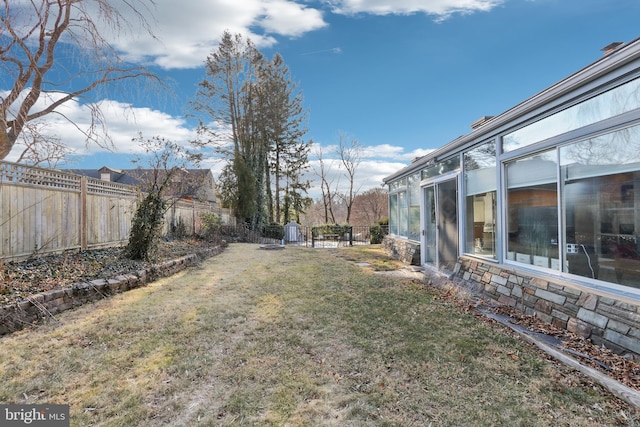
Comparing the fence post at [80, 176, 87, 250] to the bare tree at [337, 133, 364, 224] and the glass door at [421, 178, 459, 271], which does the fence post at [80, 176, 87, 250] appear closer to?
the glass door at [421, 178, 459, 271]

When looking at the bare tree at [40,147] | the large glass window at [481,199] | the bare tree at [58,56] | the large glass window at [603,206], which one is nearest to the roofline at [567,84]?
the large glass window at [481,199]

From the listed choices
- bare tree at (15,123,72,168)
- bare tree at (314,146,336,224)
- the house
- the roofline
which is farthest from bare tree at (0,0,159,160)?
bare tree at (314,146,336,224)

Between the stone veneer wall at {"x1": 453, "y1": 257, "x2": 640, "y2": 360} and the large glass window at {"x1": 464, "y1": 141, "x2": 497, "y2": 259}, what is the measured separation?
0.49 metres

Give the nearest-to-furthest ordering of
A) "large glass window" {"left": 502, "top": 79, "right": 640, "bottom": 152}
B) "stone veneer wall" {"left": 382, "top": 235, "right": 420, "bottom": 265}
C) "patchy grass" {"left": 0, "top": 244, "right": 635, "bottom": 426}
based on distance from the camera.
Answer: "patchy grass" {"left": 0, "top": 244, "right": 635, "bottom": 426}
"large glass window" {"left": 502, "top": 79, "right": 640, "bottom": 152}
"stone veneer wall" {"left": 382, "top": 235, "right": 420, "bottom": 265}

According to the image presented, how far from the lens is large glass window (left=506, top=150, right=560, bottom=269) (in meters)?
3.85

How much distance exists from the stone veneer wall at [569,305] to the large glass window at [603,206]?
27 centimetres

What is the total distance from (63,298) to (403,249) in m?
7.76

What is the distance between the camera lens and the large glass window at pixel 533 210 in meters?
3.85

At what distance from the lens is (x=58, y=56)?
14.1 feet

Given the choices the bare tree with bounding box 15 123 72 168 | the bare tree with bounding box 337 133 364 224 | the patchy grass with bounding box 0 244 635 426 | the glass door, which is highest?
the bare tree with bounding box 337 133 364 224

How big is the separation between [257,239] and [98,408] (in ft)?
42.4

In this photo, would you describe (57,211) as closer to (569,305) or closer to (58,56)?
(58,56)

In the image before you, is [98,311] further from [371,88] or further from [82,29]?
[371,88]

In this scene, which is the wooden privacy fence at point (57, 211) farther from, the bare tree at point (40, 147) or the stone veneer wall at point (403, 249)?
the stone veneer wall at point (403, 249)
